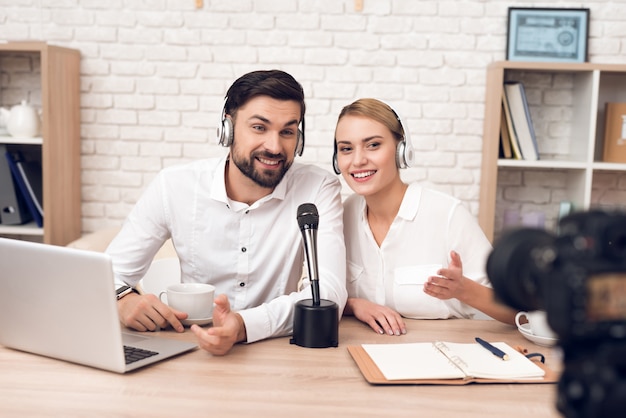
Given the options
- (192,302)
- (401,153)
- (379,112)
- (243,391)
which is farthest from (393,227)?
(243,391)

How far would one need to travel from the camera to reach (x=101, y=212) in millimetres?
3365

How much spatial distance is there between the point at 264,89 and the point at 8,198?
1.79m

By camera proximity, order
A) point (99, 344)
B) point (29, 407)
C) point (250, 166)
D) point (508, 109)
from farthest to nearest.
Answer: point (508, 109) → point (250, 166) → point (99, 344) → point (29, 407)

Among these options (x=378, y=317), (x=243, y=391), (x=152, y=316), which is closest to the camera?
(x=243, y=391)

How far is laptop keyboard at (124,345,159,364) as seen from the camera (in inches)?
50.2

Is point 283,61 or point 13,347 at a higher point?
point 283,61

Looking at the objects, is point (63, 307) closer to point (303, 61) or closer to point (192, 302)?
point (192, 302)

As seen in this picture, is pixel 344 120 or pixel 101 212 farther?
pixel 101 212

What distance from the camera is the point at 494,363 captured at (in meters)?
1.30

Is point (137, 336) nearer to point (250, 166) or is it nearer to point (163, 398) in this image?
point (163, 398)

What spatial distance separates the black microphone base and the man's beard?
0.60m

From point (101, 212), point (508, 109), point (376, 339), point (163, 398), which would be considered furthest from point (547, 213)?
point (163, 398)

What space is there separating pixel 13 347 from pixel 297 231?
91 cm

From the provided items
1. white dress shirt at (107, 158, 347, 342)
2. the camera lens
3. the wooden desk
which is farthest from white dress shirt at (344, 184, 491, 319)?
the camera lens
